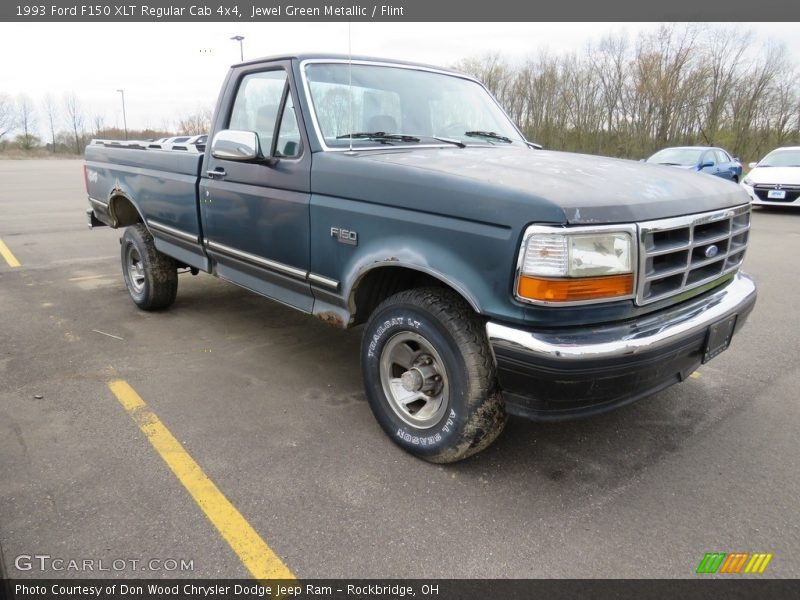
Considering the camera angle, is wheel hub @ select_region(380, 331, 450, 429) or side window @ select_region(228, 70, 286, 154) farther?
side window @ select_region(228, 70, 286, 154)

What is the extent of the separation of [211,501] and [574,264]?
1.89 metres

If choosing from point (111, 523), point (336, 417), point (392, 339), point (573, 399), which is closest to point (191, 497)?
point (111, 523)

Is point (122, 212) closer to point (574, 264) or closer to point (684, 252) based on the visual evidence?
point (574, 264)

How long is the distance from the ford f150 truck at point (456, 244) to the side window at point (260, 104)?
0.6 inches

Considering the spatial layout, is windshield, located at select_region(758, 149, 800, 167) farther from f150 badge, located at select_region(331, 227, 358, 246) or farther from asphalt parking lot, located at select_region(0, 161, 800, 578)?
f150 badge, located at select_region(331, 227, 358, 246)

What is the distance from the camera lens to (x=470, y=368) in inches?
99.2

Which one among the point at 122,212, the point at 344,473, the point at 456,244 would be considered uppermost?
the point at 456,244

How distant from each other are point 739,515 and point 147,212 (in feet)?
15.6

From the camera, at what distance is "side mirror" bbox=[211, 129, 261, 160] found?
3.34m

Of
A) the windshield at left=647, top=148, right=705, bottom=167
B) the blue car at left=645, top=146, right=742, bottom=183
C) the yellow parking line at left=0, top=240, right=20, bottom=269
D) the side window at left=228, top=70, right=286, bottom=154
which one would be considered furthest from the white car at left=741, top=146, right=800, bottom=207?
the yellow parking line at left=0, top=240, right=20, bottom=269

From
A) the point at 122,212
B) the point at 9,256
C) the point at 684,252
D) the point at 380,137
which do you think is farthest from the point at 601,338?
the point at 9,256

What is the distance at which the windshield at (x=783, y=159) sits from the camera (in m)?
13.5

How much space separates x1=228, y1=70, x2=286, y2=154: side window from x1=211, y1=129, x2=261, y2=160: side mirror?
17cm

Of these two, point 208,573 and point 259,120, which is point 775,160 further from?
point 208,573
